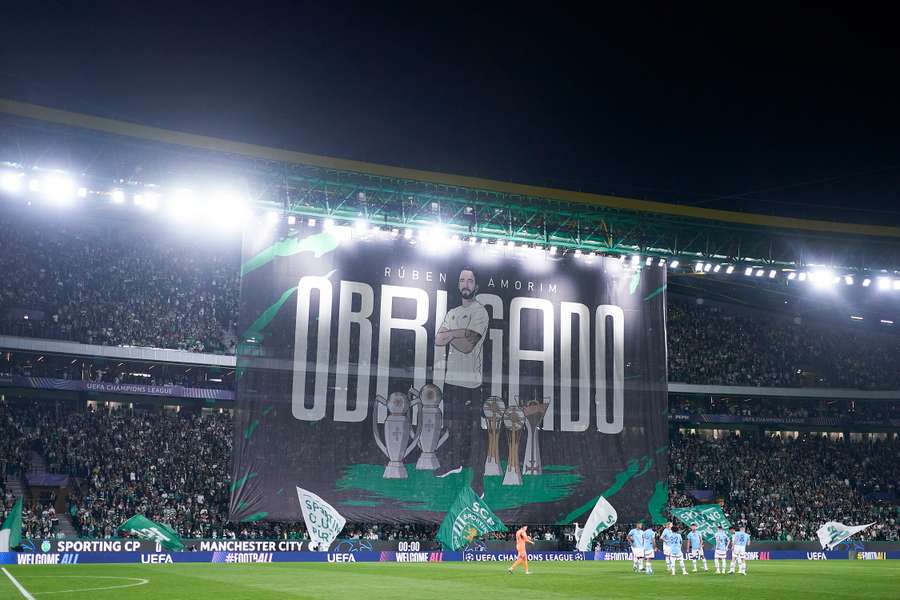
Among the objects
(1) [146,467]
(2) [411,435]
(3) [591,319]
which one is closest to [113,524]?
(1) [146,467]

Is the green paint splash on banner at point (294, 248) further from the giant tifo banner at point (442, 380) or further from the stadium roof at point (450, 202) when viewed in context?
the stadium roof at point (450, 202)

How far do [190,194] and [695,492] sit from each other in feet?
112

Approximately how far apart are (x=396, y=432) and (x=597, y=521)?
8231 millimetres

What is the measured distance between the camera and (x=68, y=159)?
1079 inches

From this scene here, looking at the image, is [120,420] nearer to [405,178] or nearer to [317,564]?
[317,564]

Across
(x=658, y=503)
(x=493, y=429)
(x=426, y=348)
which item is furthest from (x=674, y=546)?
(x=426, y=348)

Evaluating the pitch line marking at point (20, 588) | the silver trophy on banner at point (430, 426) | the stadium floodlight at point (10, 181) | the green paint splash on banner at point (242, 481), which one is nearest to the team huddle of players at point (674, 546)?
the silver trophy on banner at point (430, 426)

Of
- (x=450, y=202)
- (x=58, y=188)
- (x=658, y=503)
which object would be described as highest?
(x=450, y=202)

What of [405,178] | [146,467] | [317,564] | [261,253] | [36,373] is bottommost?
[317,564]

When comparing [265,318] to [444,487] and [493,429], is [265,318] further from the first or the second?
[493,429]

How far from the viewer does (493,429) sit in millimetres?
34625

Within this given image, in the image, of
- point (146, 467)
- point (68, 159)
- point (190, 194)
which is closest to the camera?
point (68, 159)

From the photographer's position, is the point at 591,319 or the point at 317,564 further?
the point at 591,319

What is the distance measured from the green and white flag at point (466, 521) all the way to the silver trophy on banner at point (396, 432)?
224 centimetres
